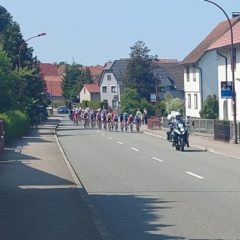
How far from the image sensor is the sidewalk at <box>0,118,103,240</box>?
1148 centimetres

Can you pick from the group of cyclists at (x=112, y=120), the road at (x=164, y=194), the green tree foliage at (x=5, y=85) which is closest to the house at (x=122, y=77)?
the group of cyclists at (x=112, y=120)

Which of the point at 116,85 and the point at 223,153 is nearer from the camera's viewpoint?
the point at 223,153

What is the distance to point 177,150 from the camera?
35.1 metres

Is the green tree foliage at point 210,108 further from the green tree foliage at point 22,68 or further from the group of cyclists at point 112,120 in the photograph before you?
the green tree foliage at point 22,68

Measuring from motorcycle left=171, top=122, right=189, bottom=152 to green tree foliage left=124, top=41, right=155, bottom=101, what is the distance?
232 feet

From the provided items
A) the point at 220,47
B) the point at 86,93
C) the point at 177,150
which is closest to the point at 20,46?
the point at 220,47

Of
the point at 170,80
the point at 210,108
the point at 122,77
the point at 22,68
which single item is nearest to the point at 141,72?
the point at 122,77

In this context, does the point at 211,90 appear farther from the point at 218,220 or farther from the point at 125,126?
the point at 218,220

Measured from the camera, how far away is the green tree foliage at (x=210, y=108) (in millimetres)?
65750

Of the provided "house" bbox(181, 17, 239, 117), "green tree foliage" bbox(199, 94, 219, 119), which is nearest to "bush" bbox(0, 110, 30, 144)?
"green tree foliage" bbox(199, 94, 219, 119)

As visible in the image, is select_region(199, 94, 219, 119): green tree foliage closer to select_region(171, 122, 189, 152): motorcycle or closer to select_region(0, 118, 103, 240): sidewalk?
select_region(171, 122, 189, 152): motorcycle

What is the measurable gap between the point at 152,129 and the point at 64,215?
5225cm

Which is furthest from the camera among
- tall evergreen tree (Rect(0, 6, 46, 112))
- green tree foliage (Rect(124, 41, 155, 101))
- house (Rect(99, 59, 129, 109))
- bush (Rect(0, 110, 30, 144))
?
house (Rect(99, 59, 129, 109))

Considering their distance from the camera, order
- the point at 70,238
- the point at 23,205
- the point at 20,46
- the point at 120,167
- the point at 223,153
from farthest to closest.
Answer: the point at 20,46 → the point at 223,153 → the point at 120,167 → the point at 23,205 → the point at 70,238
